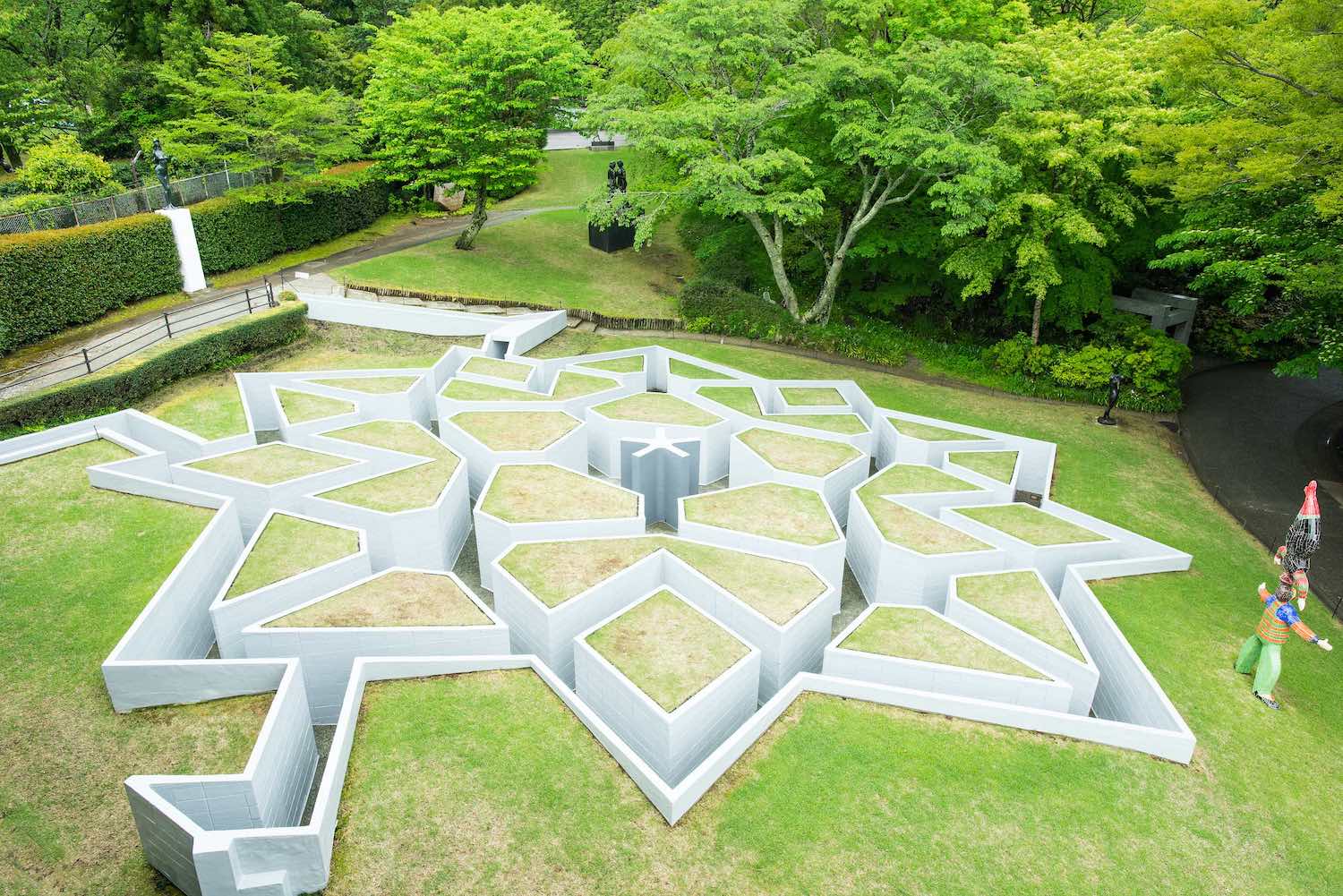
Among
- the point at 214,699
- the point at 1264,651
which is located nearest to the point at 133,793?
the point at 214,699

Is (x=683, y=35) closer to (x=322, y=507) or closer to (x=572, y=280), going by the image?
(x=572, y=280)

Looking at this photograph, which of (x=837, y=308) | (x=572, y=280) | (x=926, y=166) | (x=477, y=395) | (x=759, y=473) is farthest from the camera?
(x=572, y=280)

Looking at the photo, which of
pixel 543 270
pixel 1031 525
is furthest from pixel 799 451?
pixel 543 270

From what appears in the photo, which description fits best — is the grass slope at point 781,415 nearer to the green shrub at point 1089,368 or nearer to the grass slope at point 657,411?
the grass slope at point 657,411

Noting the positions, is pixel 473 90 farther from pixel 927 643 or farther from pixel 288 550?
pixel 927 643

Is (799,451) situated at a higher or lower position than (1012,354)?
lower

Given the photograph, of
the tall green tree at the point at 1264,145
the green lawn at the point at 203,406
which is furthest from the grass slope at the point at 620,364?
the tall green tree at the point at 1264,145
